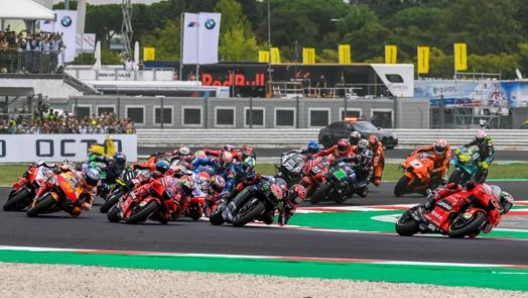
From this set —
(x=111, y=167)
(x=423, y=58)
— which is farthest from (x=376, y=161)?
(x=423, y=58)

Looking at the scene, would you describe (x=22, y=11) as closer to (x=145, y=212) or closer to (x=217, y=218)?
(x=217, y=218)

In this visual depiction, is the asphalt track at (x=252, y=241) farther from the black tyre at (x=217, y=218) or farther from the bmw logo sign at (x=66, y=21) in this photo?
the bmw logo sign at (x=66, y=21)

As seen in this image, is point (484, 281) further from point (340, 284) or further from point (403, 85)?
point (403, 85)

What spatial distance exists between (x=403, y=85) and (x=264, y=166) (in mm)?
27916

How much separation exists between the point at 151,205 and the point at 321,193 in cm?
647

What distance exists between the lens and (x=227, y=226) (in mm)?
19844

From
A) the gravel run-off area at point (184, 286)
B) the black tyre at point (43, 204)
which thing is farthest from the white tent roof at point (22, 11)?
the gravel run-off area at point (184, 286)

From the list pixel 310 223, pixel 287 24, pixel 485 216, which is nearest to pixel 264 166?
pixel 310 223

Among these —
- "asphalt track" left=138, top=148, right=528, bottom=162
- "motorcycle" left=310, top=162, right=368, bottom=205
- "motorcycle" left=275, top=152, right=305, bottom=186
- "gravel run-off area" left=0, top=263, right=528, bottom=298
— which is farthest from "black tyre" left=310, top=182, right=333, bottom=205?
"asphalt track" left=138, top=148, right=528, bottom=162

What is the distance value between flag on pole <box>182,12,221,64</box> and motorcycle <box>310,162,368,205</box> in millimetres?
37429

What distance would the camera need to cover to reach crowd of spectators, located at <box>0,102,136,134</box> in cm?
4072

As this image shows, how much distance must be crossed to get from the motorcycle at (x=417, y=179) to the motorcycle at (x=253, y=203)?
8.67m

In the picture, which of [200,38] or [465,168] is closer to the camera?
[465,168]

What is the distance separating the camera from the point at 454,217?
18016 mm
